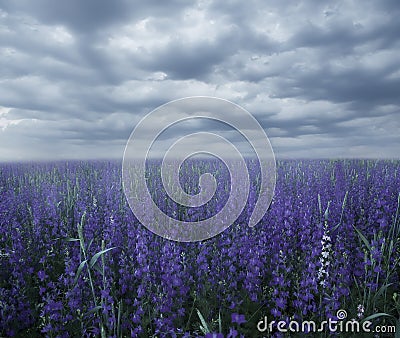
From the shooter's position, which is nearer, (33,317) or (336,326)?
(336,326)

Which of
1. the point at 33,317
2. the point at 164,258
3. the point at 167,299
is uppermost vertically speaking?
the point at 164,258

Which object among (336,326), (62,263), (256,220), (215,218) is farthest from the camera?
(215,218)

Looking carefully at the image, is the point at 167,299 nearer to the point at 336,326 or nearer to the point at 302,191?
the point at 336,326

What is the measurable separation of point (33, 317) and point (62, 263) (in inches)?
38.7

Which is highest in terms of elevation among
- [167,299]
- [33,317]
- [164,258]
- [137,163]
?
[137,163]

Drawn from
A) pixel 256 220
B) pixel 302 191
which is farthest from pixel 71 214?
pixel 302 191

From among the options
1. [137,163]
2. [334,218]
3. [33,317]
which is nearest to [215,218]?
[334,218]

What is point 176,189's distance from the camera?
24.7ft

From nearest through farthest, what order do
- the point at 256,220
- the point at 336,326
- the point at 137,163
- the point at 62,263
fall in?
the point at 336,326 → the point at 62,263 → the point at 256,220 → the point at 137,163

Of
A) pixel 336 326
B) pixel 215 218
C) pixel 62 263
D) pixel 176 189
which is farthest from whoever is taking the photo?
pixel 176 189

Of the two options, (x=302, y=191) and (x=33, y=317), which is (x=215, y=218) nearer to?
(x=302, y=191)

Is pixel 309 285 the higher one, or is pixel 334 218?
pixel 334 218

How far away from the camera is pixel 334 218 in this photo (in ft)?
15.3

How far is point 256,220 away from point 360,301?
156cm
